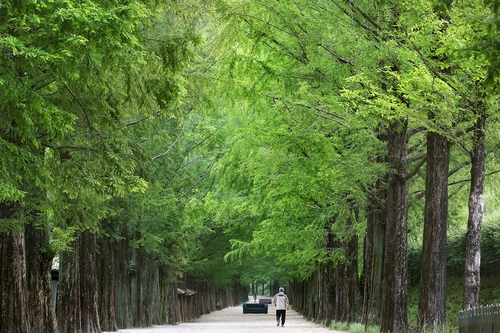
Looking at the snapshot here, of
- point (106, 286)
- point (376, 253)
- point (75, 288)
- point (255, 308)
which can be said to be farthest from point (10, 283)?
point (255, 308)

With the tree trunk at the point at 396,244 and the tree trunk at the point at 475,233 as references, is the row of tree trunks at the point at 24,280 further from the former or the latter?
the tree trunk at the point at 475,233

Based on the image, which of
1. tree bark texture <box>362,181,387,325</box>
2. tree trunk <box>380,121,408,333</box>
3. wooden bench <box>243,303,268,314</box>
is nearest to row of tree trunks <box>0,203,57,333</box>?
tree trunk <box>380,121,408,333</box>

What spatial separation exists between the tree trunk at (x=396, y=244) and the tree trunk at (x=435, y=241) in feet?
5.86

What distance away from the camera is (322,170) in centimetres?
2123

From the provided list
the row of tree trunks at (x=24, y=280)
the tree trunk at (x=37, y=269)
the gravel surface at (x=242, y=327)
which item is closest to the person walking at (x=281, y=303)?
the gravel surface at (x=242, y=327)

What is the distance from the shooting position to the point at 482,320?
34.8 ft

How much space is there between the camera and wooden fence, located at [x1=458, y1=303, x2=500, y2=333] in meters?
9.64

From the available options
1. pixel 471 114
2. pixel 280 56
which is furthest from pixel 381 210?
pixel 471 114

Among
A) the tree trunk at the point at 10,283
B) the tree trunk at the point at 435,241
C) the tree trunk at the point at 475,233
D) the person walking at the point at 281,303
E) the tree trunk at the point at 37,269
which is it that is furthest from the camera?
the person walking at the point at 281,303

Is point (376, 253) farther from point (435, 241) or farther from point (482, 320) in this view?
point (482, 320)

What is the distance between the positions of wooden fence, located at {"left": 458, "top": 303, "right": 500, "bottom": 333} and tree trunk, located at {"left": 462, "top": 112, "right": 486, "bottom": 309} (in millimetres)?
3690

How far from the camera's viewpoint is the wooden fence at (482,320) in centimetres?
964

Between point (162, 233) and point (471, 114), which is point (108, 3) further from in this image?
point (162, 233)

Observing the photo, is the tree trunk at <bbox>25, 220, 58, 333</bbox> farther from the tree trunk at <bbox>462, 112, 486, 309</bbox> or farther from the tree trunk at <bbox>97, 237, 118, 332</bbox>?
the tree trunk at <bbox>97, 237, 118, 332</bbox>
